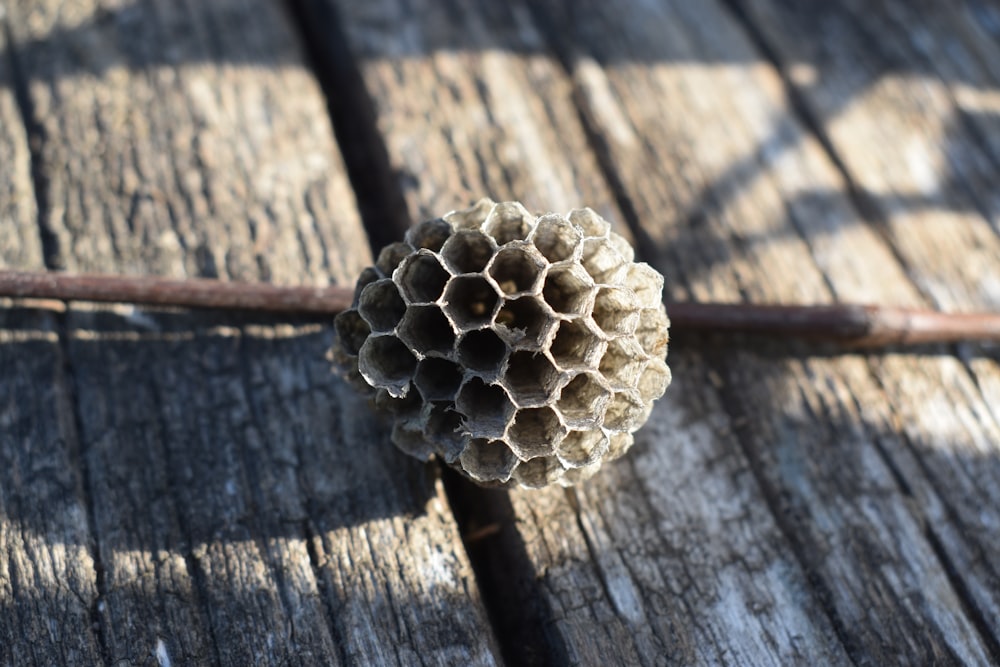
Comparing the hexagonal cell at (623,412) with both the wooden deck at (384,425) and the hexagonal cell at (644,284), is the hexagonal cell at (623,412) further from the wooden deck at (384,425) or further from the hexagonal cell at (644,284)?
the wooden deck at (384,425)

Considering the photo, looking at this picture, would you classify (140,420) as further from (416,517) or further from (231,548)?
(416,517)

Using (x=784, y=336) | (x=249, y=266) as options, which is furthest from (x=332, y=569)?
(x=784, y=336)

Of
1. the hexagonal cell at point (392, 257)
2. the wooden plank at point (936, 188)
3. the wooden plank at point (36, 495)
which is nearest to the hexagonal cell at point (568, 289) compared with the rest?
the hexagonal cell at point (392, 257)

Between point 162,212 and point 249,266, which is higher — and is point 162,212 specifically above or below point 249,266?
above

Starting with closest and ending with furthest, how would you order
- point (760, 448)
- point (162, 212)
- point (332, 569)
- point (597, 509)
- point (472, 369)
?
1. point (472, 369)
2. point (332, 569)
3. point (597, 509)
4. point (760, 448)
5. point (162, 212)

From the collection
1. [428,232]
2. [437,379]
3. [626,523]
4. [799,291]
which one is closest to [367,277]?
[428,232]
